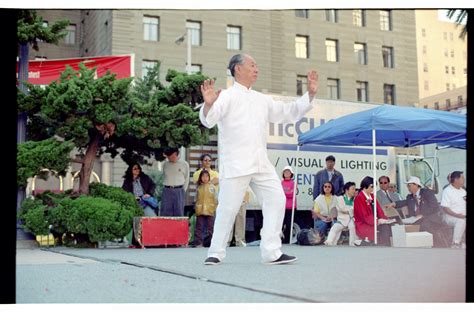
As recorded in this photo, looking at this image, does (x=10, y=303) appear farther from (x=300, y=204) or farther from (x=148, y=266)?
(x=300, y=204)

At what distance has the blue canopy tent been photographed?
8609 millimetres

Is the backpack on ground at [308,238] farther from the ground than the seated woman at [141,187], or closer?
closer

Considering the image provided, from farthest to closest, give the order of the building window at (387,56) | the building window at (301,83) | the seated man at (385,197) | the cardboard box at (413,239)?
the building window at (387,56), the building window at (301,83), the seated man at (385,197), the cardboard box at (413,239)

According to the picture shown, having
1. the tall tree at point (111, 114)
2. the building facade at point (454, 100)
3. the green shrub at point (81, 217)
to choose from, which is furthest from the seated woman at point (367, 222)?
the green shrub at point (81, 217)

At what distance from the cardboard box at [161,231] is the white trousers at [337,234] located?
197 centimetres

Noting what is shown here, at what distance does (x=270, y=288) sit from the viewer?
11.4ft

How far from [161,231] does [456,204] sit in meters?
3.69

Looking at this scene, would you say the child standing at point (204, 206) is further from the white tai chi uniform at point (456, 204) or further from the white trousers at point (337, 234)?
the white tai chi uniform at point (456, 204)

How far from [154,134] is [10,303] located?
5385mm

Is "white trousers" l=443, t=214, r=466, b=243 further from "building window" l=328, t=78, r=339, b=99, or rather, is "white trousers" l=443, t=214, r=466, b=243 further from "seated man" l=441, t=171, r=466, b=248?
"building window" l=328, t=78, r=339, b=99

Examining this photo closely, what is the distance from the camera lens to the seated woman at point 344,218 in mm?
8734

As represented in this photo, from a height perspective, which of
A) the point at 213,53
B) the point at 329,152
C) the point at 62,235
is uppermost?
the point at 213,53
